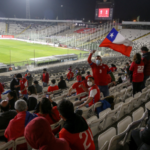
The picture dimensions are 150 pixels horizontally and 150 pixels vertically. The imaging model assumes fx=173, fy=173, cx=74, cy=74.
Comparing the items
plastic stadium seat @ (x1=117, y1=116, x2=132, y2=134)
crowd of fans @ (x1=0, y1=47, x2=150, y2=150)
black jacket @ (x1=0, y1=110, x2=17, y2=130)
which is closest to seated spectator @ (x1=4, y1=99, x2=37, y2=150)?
crowd of fans @ (x1=0, y1=47, x2=150, y2=150)

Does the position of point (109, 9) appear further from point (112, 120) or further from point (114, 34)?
point (112, 120)

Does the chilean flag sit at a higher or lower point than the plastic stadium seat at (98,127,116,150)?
higher

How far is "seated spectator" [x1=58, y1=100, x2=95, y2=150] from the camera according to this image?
211cm

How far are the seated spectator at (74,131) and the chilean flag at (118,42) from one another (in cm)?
488

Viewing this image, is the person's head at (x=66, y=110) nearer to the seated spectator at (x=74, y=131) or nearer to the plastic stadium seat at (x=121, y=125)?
the seated spectator at (x=74, y=131)

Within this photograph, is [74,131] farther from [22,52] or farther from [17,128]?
[22,52]

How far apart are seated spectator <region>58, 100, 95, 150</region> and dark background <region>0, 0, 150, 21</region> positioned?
151 feet

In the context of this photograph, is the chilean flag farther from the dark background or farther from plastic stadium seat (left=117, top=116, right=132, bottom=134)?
the dark background

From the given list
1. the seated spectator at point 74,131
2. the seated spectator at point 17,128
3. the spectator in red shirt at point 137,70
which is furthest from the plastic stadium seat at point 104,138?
the spectator in red shirt at point 137,70

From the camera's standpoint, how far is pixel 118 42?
6539mm

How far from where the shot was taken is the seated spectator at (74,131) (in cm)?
211

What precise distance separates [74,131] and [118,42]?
5.10m

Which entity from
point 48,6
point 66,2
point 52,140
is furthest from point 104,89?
point 48,6

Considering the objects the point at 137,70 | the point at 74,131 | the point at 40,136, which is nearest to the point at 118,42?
Answer: the point at 137,70
